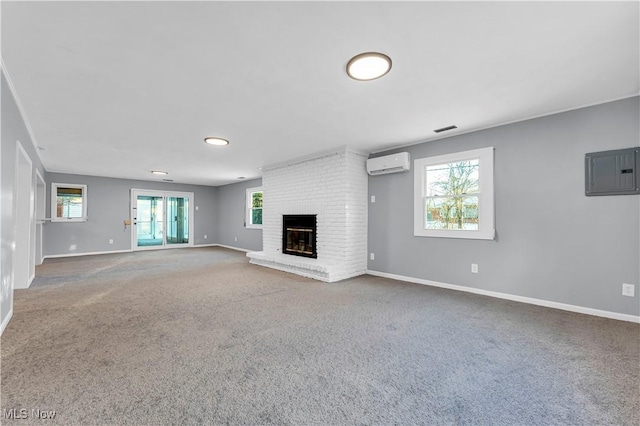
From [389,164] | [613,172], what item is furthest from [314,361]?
[613,172]

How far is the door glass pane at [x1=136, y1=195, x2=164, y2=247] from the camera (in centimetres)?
852

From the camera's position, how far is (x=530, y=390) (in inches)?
66.6

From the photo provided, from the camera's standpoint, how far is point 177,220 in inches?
364

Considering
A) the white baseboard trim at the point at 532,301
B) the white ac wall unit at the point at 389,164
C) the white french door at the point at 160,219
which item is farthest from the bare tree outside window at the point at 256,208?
the white baseboard trim at the point at 532,301

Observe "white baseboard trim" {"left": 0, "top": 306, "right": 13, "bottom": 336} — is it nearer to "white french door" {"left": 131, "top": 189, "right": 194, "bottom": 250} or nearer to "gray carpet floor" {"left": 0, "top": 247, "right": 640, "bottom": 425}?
"gray carpet floor" {"left": 0, "top": 247, "right": 640, "bottom": 425}

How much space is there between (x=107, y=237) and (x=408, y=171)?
8.51 meters

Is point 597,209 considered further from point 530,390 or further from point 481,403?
point 481,403

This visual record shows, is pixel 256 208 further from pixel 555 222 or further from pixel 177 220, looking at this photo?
pixel 555 222

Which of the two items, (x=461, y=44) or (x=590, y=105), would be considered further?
(x=590, y=105)

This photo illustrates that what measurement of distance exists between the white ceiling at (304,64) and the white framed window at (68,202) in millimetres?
4504

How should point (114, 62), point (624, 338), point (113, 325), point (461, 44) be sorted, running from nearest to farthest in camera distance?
point (461, 44) < point (114, 62) < point (624, 338) < point (113, 325)

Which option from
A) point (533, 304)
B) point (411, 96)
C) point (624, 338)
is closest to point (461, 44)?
point (411, 96)

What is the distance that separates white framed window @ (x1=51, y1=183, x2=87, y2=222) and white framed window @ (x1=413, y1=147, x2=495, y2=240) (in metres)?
8.73

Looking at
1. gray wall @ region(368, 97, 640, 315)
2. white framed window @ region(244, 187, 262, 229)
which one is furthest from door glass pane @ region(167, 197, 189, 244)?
gray wall @ region(368, 97, 640, 315)
